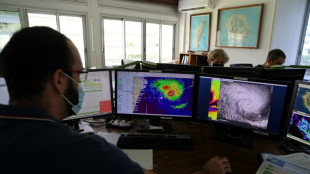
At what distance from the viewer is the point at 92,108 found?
1432 millimetres

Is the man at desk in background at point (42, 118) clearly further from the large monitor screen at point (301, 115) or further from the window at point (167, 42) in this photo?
the window at point (167, 42)

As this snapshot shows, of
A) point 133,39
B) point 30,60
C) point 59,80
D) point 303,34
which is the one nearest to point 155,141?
point 59,80

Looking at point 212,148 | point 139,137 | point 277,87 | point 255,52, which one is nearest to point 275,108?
point 277,87

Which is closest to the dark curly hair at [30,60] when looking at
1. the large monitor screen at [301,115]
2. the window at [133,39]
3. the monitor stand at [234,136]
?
the monitor stand at [234,136]

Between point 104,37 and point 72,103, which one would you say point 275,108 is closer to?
point 72,103

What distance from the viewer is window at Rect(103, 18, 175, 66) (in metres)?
5.02

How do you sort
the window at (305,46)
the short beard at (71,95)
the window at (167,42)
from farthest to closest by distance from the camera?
the window at (167,42)
the window at (305,46)
the short beard at (71,95)

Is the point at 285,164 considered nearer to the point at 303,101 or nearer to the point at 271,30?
the point at 303,101

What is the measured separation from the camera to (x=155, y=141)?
127cm

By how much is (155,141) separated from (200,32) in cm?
459

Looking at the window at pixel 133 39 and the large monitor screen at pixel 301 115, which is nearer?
the large monitor screen at pixel 301 115

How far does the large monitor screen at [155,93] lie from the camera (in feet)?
4.63

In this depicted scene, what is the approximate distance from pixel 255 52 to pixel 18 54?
448 cm

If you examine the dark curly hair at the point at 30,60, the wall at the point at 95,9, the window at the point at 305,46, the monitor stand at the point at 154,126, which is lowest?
the monitor stand at the point at 154,126
